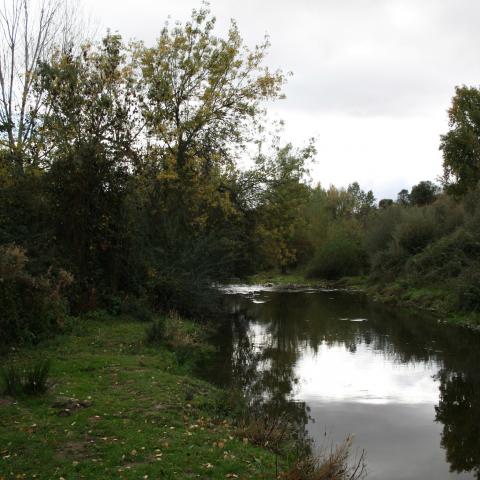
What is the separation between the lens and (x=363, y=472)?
313 inches

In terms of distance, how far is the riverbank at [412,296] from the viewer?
75.9 ft

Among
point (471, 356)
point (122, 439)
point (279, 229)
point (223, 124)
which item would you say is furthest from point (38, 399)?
point (279, 229)

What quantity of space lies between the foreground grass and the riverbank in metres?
15.4

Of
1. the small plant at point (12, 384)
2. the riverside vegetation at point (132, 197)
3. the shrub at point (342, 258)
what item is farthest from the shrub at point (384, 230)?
the small plant at point (12, 384)

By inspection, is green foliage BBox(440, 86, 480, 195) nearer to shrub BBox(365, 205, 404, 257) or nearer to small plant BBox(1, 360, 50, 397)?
shrub BBox(365, 205, 404, 257)

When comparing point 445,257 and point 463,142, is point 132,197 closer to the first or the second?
point 445,257

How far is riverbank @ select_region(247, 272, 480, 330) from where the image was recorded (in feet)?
75.9

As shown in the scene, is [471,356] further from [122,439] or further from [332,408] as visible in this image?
[122,439]

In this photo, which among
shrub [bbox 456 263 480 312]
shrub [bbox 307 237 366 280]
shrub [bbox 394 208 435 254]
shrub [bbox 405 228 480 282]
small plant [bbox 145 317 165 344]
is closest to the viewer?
small plant [bbox 145 317 165 344]

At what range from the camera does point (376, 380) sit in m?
14.0

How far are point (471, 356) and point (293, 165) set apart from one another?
42.2ft

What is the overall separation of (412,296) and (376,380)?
17494 mm

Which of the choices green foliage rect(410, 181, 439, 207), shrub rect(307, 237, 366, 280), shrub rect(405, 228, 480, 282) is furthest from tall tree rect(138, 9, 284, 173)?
green foliage rect(410, 181, 439, 207)

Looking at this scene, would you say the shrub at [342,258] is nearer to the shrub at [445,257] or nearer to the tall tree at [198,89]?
the shrub at [445,257]
